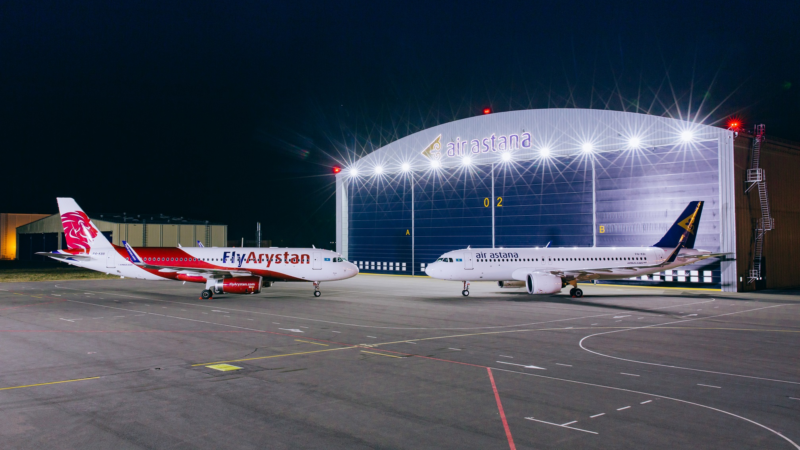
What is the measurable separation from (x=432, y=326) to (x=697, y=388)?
13.4m

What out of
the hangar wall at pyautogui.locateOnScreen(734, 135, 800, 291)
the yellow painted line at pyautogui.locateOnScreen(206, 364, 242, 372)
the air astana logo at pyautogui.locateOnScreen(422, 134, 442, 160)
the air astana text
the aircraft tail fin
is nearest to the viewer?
the yellow painted line at pyautogui.locateOnScreen(206, 364, 242, 372)

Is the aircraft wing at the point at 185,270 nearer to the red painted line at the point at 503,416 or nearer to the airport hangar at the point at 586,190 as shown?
the airport hangar at the point at 586,190

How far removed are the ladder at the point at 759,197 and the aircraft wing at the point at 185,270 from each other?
44.0 m

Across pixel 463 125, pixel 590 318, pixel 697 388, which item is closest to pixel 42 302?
pixel 590 318

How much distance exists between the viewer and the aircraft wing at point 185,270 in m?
41.5

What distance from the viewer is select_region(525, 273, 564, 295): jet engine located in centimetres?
4134

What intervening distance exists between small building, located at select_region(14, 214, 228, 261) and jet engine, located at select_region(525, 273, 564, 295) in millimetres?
68537

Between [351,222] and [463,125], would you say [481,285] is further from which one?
[351,222]

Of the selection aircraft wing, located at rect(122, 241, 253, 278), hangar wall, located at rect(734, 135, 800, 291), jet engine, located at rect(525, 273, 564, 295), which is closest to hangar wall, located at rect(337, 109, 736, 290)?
hangar wall, located at rect(734, 135, 800, 291)

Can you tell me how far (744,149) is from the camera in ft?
159

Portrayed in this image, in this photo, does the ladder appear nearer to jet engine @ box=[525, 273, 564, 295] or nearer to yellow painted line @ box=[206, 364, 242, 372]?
jet engine @ box=[525, 273, 564, 295]

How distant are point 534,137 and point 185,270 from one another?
3693cm

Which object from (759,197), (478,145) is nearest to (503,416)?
(759,197)

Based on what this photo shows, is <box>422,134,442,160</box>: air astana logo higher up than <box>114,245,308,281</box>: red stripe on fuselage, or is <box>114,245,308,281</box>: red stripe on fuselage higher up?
<box>422,134,442,160</box>: air astana logo
